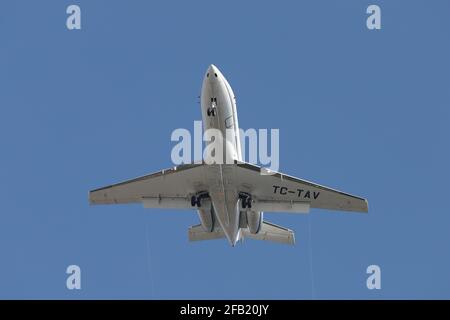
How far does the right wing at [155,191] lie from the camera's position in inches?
2291

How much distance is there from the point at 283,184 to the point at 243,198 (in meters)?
2.48

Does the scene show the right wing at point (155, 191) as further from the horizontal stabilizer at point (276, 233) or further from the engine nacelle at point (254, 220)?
the horizontal stabilizer at point (276, 233)

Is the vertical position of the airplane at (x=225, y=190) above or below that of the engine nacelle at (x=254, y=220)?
above

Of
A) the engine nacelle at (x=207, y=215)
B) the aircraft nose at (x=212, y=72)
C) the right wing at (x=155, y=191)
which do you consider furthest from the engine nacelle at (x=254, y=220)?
the aircraft nose at (x=212, y=72)

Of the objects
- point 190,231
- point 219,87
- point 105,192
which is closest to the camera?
point 219,87

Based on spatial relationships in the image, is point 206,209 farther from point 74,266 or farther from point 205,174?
point 74,266

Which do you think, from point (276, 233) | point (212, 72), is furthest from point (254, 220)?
point (212, 72)

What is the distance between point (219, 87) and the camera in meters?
55.9

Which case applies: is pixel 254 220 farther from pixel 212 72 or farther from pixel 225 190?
pixel 212 72

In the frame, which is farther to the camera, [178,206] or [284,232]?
[284,232]

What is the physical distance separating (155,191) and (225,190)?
15.0ft

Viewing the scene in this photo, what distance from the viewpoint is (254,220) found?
59906mm

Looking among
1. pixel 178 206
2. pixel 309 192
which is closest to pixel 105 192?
pixel 178 206

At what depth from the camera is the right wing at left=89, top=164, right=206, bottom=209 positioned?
5819 cm
